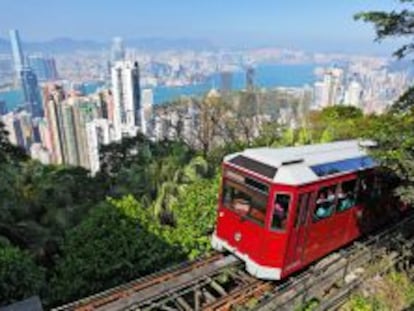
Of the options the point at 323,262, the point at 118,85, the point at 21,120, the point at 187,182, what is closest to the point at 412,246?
the point at 323,262

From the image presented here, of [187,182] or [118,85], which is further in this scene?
[118,85]

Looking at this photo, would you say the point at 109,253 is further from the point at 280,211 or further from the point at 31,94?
the point at 31,94

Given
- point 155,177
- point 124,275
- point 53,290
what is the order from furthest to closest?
1. point 155,177
2. point 124,275
3. point 53,290

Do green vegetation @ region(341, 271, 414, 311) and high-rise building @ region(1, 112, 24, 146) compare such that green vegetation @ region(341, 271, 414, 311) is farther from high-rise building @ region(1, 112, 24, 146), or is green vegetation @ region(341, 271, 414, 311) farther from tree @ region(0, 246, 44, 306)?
high-rise building @ region(1, 112, 24, 146)

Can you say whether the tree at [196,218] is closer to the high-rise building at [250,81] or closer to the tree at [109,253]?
the tree at [109,253]

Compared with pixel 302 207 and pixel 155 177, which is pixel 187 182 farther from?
pixel 302 207

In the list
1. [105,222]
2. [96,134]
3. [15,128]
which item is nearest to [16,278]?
[105,222]

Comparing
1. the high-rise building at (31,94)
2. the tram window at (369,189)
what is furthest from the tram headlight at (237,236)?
the high-rise building at (31,94)
